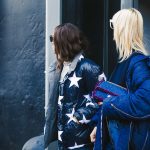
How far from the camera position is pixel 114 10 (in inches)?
240

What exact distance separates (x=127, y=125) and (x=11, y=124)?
3310 millimetres

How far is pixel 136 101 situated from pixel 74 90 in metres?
0.97

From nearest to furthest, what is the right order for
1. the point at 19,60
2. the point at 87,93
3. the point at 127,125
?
the point at 127,125, the point at 87,93, the point at 19,60

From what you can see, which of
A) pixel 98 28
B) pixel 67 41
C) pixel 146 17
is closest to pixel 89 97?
pixel 67 41

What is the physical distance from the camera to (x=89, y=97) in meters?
4.42

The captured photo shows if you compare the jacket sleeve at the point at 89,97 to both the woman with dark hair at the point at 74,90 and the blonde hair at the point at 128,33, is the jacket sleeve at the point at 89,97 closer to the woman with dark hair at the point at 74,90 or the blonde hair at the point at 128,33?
the woman with dark hair at the point at 74,90

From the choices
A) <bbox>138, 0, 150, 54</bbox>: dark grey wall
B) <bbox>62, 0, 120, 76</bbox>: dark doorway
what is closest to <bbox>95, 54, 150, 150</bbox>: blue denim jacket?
<bbox>138, 0, 150, 54</bbox>: dark grey wall

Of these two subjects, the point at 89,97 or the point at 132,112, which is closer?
the point at 132,112

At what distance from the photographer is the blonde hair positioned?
12.2 feet

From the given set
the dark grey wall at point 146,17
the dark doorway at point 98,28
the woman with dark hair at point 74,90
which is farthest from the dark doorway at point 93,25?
the woman with dark hair at point 74,90

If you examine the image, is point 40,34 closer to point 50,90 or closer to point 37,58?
point 37,58

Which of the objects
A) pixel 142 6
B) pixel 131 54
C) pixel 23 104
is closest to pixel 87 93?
pixel 131 54

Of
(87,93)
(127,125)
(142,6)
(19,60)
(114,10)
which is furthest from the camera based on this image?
(19,60)

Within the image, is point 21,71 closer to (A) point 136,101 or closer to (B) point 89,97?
(B) point 89,97
